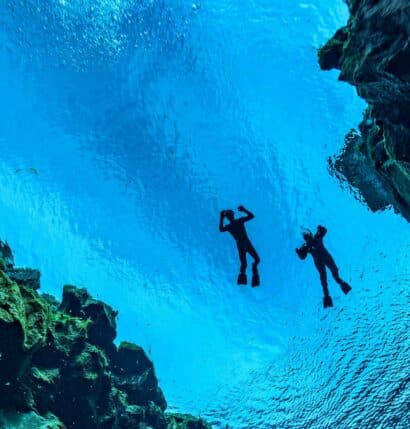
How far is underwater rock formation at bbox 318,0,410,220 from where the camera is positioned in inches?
305

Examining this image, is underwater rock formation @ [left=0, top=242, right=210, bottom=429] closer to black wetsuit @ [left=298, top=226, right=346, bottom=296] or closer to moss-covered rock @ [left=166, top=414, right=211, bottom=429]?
moss-covered rock @ [left=166, top=414, right=211, bottom=429]

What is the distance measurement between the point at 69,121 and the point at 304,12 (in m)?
14.4

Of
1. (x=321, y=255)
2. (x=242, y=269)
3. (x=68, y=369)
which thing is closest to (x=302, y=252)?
(x=321, y=255)

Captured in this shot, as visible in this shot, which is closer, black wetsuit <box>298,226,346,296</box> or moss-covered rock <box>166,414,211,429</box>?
black wetsuit <box>298,226,346,296</box>

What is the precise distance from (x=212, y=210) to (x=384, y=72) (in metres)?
A: 16.6

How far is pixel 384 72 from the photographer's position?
27.9ft

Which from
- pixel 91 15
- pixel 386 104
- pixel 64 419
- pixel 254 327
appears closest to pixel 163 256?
pixel 254 327

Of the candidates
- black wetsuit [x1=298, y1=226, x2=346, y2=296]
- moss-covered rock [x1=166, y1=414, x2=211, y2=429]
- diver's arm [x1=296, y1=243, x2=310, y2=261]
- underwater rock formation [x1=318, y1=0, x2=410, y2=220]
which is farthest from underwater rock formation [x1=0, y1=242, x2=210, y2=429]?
underwater rock formation [x1=318, y1=0, x2=410, y2=220]

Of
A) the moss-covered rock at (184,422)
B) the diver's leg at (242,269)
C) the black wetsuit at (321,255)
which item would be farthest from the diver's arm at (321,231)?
the moss-covered rock at (184,422)

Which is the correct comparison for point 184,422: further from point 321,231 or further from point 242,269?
point 321,231

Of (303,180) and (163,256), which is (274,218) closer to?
(303,180)

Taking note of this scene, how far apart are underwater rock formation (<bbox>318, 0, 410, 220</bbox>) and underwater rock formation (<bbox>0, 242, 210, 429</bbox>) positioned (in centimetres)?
1132

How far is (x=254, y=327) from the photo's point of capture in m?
27.7

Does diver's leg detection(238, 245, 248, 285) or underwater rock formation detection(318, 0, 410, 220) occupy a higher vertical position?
underwater rock formation detection(318, 0, 410, 220)
